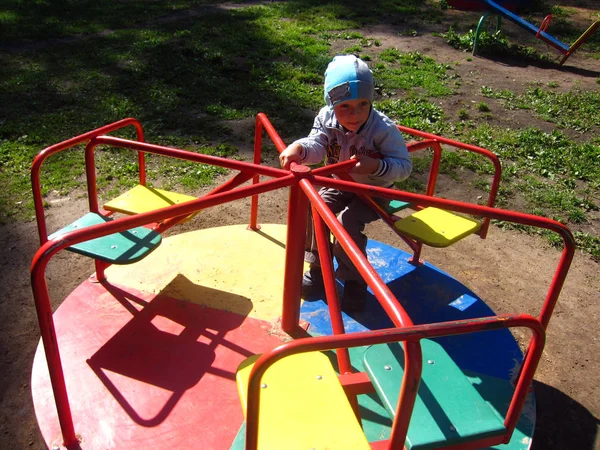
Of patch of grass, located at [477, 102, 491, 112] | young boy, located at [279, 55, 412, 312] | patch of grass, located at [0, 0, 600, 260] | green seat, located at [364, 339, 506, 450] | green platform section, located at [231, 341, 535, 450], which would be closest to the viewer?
green seat, located at [364, 339, 506, 450]

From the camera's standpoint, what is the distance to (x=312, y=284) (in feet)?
9.79

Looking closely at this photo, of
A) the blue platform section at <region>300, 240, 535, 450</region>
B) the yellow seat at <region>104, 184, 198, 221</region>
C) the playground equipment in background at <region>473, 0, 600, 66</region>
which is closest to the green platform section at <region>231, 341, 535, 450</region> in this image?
the blue platform section at <region>300, 240, 535, 450</region>

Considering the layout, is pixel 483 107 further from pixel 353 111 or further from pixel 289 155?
pixel 289 155

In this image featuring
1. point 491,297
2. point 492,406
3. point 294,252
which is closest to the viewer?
point 492,406

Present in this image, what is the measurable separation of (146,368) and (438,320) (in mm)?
1436

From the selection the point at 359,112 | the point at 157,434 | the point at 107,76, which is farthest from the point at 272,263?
the point at 107,76

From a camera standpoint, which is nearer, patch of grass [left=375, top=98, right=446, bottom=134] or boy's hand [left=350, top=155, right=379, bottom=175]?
boy's hand [left=350, top=155, right=379, bottom=175]

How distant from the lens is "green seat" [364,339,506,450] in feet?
5.64

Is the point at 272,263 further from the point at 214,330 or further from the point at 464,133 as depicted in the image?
the point at 464,133

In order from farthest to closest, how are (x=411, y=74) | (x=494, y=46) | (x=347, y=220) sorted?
(x=494, y=46), (x=411, y=74), (x=347, y=220)

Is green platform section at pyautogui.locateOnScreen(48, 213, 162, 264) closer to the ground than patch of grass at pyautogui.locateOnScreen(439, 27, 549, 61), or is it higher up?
closer to the ground

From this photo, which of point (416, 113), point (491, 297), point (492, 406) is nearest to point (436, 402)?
point (492, 406)

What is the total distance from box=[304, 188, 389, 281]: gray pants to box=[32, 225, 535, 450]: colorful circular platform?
0.68ft

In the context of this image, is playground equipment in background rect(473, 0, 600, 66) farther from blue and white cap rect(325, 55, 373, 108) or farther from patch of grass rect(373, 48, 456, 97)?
blue and white cap rect(325, 55, 373, 108)
